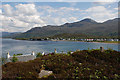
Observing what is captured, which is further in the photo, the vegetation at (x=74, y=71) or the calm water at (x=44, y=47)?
the calm water at (x=44, y=47)

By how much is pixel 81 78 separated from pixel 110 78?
1.77 metres

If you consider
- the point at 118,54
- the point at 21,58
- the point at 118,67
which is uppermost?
the point at 118,54

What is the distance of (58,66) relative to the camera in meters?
8.16

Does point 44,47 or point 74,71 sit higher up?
point 74,71

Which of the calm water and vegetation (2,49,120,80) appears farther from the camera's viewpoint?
the calm water

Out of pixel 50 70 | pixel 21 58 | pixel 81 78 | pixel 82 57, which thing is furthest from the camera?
pixel 21 58

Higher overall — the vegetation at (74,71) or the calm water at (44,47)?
the vegetation at (74,71)

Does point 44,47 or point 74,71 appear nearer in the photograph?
point 74,71

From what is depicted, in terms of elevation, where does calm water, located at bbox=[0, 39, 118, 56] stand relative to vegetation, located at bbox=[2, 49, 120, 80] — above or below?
below

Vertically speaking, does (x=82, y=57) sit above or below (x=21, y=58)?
above

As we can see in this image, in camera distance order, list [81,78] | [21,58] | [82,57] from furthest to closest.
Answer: [21,58], [82,57], [81,78]

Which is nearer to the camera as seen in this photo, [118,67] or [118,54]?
[118,67]

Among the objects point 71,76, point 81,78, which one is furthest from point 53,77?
point 81,78

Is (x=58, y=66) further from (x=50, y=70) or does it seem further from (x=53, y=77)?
(x=53, y=77)
